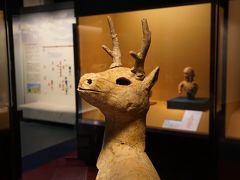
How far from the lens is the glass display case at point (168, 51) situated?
7.01 ft

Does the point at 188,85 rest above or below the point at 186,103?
above

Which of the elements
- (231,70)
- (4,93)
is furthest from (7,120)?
(231,70)

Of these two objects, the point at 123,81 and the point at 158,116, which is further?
the point at 158,116

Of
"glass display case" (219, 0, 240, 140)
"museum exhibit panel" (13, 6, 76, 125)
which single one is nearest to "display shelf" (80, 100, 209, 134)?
"glass display case" (219, 0, 240, 140)

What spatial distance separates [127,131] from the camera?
1372 mm

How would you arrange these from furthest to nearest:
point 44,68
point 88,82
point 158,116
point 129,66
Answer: point 44,68 → point 158,116 → point 129,66 → point 88,82

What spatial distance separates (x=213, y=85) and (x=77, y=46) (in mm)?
939

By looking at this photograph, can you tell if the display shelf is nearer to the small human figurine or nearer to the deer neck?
the small human figurine

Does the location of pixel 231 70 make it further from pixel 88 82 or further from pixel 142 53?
pixel 88 82

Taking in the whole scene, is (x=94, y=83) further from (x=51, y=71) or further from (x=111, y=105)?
(x=51, y=71)

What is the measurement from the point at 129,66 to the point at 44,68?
91cm

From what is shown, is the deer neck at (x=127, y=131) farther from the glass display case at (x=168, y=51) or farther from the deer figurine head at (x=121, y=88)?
the glass display case at (x=168, y=51)

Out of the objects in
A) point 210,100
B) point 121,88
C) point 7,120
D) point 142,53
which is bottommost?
point 7,120

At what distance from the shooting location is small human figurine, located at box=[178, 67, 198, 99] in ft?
7.82
